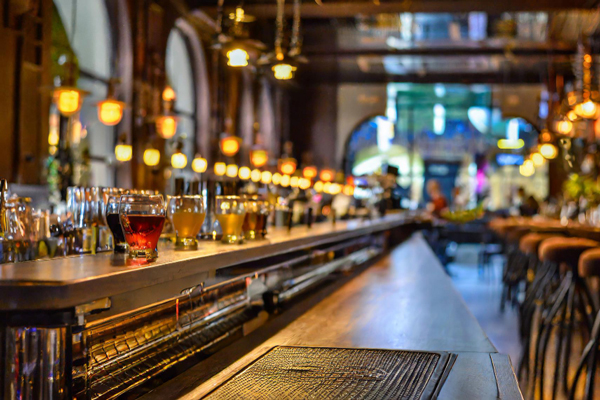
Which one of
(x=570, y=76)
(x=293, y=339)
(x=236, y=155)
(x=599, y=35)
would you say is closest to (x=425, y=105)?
(x=570, y=76)

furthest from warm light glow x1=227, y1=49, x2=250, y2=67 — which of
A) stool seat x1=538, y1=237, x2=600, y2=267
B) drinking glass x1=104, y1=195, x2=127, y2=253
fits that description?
drinking glass x1=104, y1=195, x2=127, y2=253

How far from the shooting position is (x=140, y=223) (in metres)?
1.22

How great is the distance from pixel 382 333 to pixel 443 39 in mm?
→ 12381

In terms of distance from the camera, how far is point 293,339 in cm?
160

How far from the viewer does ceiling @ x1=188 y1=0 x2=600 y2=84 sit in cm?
1180

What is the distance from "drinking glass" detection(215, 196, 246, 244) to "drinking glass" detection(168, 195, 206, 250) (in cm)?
21

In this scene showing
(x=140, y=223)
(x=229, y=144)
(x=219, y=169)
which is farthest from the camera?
(x=229, y=144)

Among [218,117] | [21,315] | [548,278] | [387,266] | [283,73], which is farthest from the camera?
[218,117]

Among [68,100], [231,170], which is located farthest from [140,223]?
[231,170]

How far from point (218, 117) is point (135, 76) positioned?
3179mm

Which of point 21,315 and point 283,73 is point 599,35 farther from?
point 21,315

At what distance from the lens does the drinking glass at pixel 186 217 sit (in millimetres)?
1568

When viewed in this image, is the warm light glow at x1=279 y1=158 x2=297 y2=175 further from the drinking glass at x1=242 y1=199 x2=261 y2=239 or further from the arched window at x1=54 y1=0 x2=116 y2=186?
the drinking glass at x1=242 y1=199 x2=261 y2=239

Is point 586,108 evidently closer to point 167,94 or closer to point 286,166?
point 167,94
